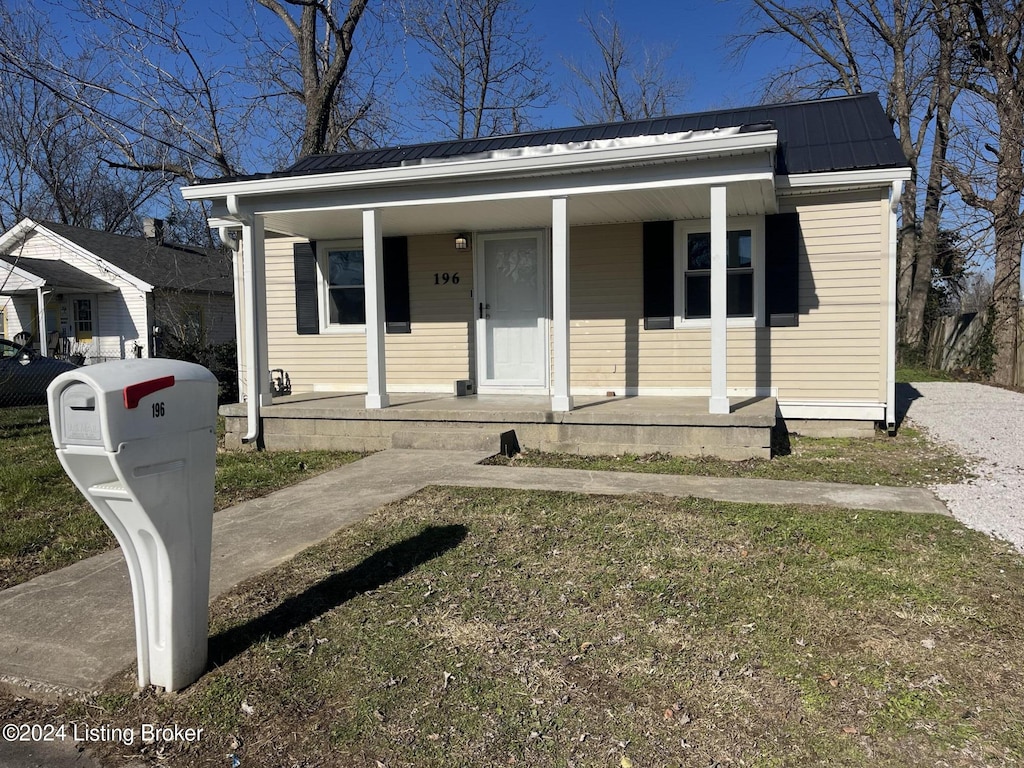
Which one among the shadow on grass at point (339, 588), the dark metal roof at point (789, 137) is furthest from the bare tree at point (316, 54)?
the shadow on grass at point (339, 588)

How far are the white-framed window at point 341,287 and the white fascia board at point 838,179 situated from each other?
526 centimetres

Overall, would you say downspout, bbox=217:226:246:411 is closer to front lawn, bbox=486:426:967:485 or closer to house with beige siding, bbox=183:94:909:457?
house with beige siding, bbox=183:94:909:457

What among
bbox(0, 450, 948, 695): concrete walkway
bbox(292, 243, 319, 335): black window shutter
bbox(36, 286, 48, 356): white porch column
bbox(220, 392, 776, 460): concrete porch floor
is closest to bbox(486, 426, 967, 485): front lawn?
bbox(220, 392, 776, 460): concrete porch floor

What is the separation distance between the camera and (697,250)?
832 centimetres

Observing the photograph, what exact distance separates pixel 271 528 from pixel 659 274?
5.33 metres

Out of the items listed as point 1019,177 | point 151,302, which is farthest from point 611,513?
point 151,302

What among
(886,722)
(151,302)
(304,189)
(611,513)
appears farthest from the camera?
(151,302)

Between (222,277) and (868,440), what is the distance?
20.9 m

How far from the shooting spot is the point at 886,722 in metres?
2.46

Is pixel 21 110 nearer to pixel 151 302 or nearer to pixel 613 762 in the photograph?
pixel 613 762

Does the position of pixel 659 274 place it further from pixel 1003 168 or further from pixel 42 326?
pixel 42 326

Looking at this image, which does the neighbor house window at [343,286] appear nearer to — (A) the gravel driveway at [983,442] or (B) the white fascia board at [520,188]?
(B) the white fascia board at [520,188]

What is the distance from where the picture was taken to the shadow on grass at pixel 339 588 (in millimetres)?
3104

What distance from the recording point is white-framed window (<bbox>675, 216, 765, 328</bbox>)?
26.5 feet
